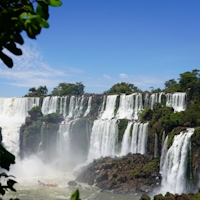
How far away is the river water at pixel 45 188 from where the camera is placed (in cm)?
2062

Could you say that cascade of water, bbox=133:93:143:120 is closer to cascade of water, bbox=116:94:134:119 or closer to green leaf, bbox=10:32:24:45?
cascade of water, bbox=116:94:134:119

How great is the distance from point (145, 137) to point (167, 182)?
5273mm

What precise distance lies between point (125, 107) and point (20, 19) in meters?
32.5

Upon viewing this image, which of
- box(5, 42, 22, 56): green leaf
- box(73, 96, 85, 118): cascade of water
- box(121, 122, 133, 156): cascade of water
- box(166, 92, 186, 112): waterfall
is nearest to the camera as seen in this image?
box(5, 42, 22, 56): green leaf

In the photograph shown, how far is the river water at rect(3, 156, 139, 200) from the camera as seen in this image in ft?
67.7

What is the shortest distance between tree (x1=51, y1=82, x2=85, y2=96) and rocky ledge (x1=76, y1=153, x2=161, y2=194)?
27317 millimetres

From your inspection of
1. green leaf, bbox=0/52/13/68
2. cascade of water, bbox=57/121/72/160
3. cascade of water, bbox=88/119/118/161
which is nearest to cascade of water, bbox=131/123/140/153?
cascade of water, bbox=88/119/118/161

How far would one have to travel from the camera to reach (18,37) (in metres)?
1.44

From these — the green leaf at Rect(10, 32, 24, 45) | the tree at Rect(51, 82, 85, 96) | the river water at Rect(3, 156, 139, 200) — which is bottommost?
the river water at Rect(3, 156, 139, 200)

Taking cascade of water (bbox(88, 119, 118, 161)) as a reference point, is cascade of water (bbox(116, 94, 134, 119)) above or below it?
above

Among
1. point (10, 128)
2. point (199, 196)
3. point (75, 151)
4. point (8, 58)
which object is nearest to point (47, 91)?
point (10, 128)

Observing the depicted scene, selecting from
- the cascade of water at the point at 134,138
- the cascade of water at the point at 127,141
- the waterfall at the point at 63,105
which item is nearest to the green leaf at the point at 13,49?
the cascade of water at the point at 134,138

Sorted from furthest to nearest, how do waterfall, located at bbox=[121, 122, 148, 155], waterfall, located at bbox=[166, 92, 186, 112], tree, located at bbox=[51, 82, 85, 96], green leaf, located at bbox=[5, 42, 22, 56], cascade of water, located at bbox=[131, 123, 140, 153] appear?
tree, located at bbox=[51, 82, 85, 96]
waterfall, located at bbox=[166, 92, 186, 112]
cascade of water, located at bbox=[131, 123, 140, 153]
waterfall, located at bbox=[121, 122, 148, 155]
green leaf, located at bbox=[5, 42, 22, 56]

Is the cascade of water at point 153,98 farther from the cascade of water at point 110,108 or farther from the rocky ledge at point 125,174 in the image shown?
the rocky ledge at point 125,174
